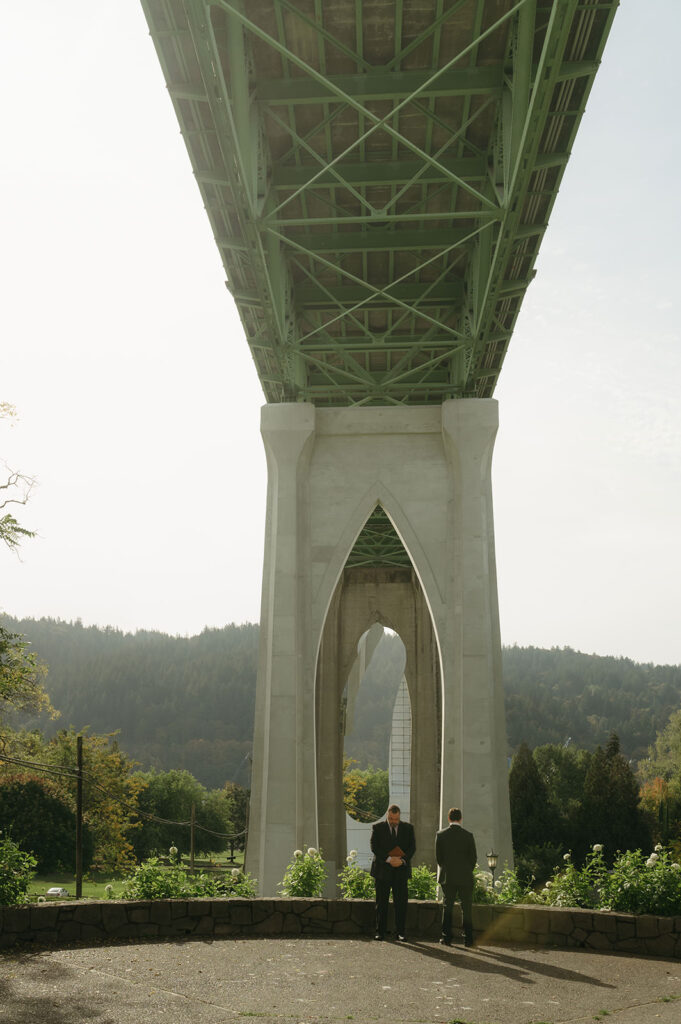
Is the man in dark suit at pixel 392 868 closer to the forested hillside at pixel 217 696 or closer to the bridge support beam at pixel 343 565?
the bridge support beam at pixel 343 565

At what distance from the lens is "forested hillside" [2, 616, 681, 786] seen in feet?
411

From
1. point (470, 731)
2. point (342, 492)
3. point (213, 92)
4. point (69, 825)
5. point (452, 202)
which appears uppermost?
point (452, 202)

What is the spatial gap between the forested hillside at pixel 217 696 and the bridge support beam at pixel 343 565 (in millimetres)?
97809

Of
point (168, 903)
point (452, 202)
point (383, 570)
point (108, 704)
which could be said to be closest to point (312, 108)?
point (452, 202)

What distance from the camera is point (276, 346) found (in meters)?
19.8

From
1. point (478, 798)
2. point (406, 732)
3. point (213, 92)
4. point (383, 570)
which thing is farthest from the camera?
point (406, 732)

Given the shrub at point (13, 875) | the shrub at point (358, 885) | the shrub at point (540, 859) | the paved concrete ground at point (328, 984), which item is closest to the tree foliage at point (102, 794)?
the shrub at point (540, 859)

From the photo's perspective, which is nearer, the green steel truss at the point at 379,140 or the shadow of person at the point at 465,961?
the shadow of person at the point at 465,961

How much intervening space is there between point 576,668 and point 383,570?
409 ft

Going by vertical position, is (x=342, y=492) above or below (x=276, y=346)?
below

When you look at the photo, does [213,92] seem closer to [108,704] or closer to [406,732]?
[406,732]

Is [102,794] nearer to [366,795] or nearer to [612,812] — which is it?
[612,812]

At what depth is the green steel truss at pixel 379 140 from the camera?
1238 centimetres

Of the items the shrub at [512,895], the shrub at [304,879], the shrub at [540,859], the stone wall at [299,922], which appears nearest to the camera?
the stone wall at [299,922]
